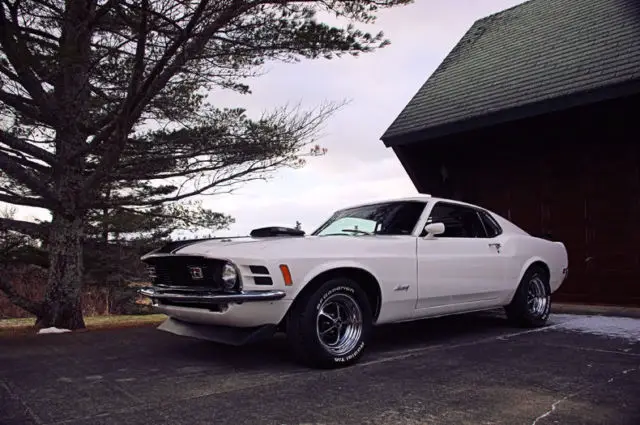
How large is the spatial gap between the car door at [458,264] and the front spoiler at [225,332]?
1551 mm

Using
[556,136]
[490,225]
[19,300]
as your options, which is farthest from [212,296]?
[556,136]

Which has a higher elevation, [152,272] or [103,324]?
[152,272]

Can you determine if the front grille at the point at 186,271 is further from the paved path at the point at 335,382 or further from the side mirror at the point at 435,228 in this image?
the side mirror at the point at 435,228

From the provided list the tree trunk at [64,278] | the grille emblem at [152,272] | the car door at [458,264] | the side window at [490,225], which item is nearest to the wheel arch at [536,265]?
the car door at [458,264]

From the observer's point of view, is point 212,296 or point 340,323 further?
point 340,323

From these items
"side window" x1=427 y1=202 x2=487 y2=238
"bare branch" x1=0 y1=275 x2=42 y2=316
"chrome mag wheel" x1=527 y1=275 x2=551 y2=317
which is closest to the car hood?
"side window" x1=427 y1=202 x2=487 y2=238

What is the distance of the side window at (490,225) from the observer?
231 inches

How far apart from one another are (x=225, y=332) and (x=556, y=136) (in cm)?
725

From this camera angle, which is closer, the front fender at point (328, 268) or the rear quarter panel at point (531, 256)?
the front fender at point (328, 268)

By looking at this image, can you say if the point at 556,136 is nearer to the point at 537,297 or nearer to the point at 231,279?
the point at 537,297

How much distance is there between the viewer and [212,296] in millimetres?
3934

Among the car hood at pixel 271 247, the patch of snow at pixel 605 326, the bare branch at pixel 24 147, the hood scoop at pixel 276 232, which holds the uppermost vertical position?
the bare branch at pixel 24 147

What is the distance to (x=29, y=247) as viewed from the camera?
13227 mm

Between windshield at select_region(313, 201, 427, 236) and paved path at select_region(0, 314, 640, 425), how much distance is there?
1.11m
